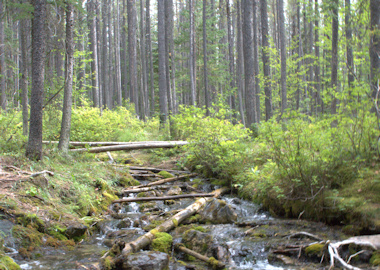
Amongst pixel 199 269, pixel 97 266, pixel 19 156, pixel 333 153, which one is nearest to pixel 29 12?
pixel 19 156

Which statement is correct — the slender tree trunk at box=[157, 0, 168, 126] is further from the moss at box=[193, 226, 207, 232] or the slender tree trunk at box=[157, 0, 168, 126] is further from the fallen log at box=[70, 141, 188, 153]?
the moss at box=[193, 226, 207, 232]

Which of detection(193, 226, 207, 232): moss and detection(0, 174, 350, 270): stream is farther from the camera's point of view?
detection(193, 226, 207, 232): moss

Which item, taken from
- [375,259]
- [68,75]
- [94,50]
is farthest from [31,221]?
[94,50]

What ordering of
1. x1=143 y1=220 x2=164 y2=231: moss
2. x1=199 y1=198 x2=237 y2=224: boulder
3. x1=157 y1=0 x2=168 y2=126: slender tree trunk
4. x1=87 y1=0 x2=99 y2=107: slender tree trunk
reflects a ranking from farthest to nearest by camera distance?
1. x1=87 y1=0 x2=99 y2=107: slender tree trunk
2. x1=157 y1=0 x2=168 y2=126: slender tree trunk
3. x1=199 y1=198 x2=237 y2=224: boulder
4. x1=143 y1=220 x2=164 y2=231: moss

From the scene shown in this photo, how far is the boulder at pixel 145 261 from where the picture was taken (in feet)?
13.8

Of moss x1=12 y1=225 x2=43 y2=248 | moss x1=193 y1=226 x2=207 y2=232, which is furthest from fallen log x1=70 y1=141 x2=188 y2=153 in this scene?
moss x1=193 y1=226 x2=207 y2=232

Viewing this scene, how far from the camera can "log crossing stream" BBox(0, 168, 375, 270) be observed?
14.9 feet

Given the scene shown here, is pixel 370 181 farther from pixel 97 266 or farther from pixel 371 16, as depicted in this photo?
pixel 97 266

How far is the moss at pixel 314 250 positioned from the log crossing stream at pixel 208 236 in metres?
0.04

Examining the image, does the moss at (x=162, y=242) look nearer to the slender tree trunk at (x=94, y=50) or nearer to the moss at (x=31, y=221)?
the moss at (x=31, y=221)

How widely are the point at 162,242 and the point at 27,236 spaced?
232 cm

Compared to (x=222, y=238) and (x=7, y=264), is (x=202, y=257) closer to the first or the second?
(x=222, y=238)

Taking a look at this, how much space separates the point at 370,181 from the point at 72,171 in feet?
23.5

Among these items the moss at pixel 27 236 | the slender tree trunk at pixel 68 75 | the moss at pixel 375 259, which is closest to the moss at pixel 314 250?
the moss at pixel 375 259
